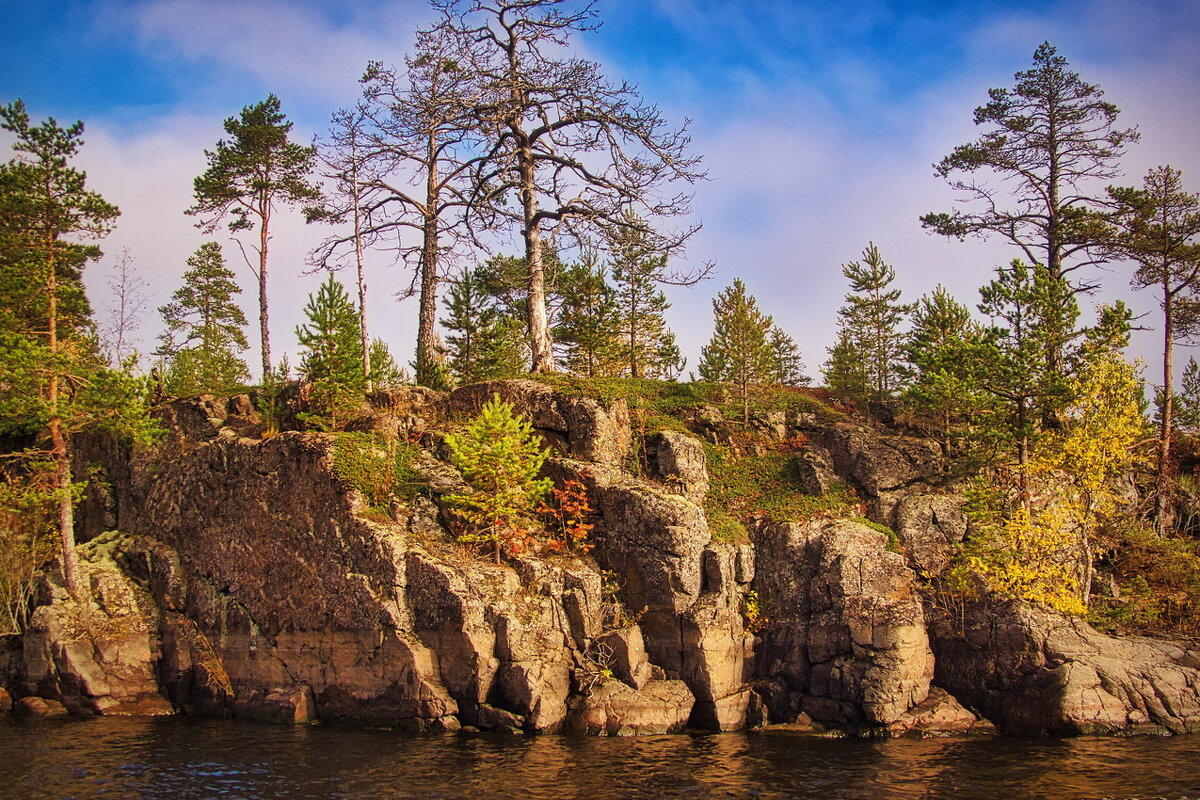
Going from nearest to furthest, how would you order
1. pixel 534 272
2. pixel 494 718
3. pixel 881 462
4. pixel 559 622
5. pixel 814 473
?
1. pixel 494 718
2. pixel 559 622
3. pixel 881 462
4. pixel 814 473
5. pixel 534 272

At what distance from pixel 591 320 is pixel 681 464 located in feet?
38.0

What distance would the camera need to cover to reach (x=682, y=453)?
26031 mm

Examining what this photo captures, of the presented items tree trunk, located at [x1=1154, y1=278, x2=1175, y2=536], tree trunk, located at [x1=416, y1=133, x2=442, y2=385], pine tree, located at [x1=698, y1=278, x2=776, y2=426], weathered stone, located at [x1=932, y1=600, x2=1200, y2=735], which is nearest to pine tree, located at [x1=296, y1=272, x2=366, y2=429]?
tree trunk, located at [x1=416, y1=133, x2=442, y2=385]

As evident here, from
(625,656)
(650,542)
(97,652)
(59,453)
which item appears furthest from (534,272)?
(97,652)

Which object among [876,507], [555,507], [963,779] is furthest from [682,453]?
[963,779]

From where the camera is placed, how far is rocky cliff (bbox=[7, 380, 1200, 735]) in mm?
19797

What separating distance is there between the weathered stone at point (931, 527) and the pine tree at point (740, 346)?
706 centimetres

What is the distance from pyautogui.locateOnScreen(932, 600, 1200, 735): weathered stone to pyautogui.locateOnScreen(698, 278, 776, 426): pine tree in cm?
1124

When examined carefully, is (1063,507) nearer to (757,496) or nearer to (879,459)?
(879,459)

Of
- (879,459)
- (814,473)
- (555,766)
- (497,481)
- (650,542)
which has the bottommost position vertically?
(555,766)

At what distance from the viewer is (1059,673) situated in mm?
19594

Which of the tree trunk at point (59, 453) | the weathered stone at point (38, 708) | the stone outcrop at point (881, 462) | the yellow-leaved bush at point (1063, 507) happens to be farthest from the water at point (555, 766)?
the stone outcrop at point (881, 462)

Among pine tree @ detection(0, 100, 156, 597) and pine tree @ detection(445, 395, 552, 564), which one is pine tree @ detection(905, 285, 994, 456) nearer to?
pine tree @ detection(445, 395, 552, 564)

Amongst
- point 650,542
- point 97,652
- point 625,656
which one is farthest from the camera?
point 650,542
